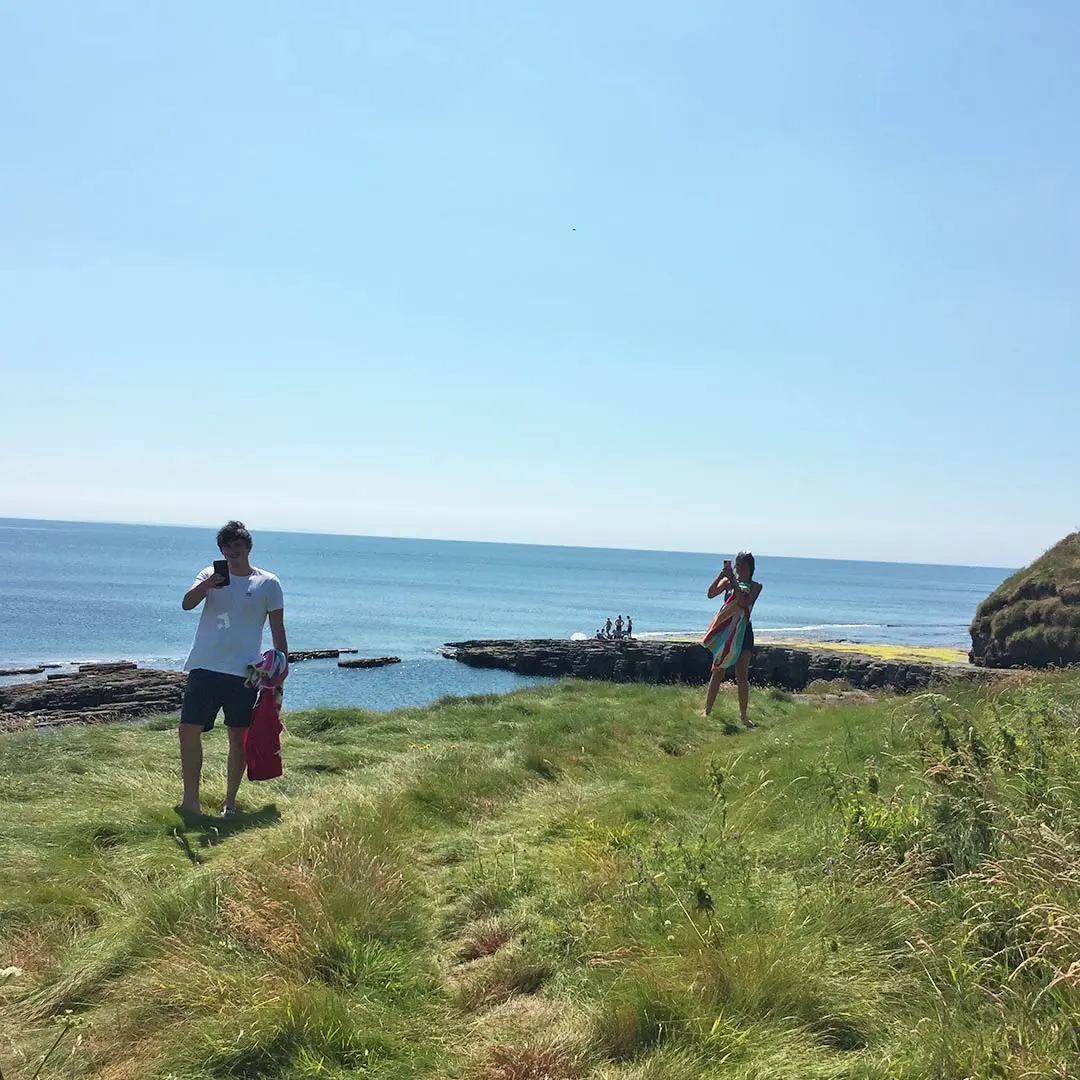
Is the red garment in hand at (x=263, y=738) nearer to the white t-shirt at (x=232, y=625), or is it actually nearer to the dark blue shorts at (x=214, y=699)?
the dark blue shorts at (x=214, y=699)

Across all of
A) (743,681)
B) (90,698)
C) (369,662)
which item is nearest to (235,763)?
(743,681)

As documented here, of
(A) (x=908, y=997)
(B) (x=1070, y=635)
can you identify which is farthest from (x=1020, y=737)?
(B) (x=1070, y=635)

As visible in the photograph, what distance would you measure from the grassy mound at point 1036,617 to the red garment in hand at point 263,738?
30.6 meters

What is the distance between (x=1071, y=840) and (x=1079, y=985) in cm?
106

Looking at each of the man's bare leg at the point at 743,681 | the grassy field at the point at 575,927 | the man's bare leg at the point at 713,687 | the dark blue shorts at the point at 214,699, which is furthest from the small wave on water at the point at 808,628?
the grassy field at the point at 575,927

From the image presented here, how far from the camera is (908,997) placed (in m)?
2.96

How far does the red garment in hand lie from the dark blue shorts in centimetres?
7

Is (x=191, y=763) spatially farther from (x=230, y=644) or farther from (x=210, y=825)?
(x=230, y=644)

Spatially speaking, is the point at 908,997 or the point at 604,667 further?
the point at 604,667

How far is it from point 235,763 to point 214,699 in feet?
1.55

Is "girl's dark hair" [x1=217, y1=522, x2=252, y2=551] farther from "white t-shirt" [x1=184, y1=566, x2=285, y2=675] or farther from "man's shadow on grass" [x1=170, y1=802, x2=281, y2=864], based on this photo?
"man's shadow on grass" [x1=170, y1=802, x2=281, y2=864]

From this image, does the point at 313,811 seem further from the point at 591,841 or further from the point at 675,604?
the point at 675,604

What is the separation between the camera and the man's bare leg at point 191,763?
5832mm

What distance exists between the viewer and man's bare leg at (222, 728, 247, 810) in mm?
5883
